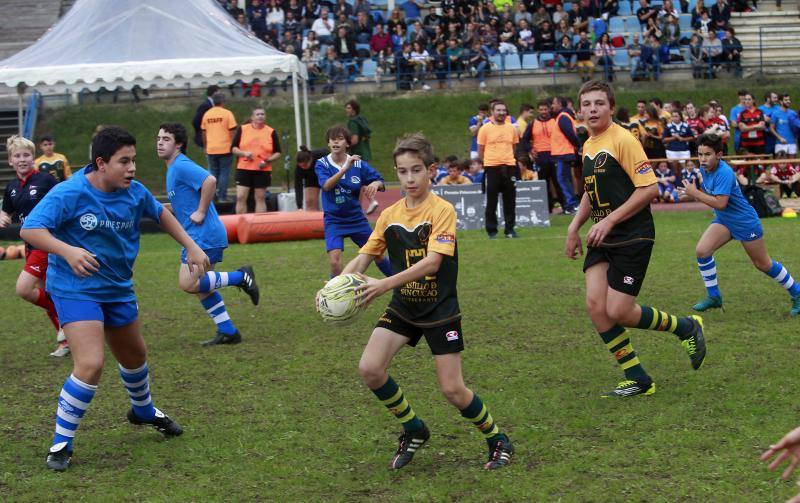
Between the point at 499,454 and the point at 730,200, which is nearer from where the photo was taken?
the point at 499,454

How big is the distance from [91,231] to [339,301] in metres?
1.73

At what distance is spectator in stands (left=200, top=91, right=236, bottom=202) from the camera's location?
1914 cm

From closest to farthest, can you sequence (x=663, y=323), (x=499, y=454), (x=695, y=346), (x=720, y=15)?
(x=499, y=454) → (x=663, y=323) → (x=695, y=346) → (x=720, y=15)

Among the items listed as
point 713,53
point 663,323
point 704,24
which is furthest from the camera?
point 704,24

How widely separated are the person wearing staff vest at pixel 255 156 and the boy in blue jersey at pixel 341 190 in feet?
25.7

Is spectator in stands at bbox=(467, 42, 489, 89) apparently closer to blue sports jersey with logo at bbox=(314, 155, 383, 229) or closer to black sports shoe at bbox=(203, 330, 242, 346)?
blue sports jersey with logo at bbox=(314, 155, 383, 229)

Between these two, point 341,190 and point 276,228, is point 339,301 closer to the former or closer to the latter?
point 341,190

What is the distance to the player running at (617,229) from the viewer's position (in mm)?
6840

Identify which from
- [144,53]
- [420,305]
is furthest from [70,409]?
[144,53]

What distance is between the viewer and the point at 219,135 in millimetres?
19141

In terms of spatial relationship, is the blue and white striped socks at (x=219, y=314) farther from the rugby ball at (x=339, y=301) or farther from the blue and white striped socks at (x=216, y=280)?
the rugby ball at (x=339, y=301)

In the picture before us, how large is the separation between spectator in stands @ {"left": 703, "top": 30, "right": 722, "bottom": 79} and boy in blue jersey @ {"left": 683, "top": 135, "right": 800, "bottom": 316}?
70.3 feet

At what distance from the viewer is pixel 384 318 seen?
5.86m

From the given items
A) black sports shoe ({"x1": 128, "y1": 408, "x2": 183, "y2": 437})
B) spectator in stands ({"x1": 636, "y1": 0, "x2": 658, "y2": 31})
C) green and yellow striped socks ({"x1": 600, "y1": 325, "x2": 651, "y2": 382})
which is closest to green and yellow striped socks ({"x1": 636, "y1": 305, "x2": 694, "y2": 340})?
green and yellow striped socks ({"x1": 600, "y1": 325, "x2": 651, "y2": 382})
